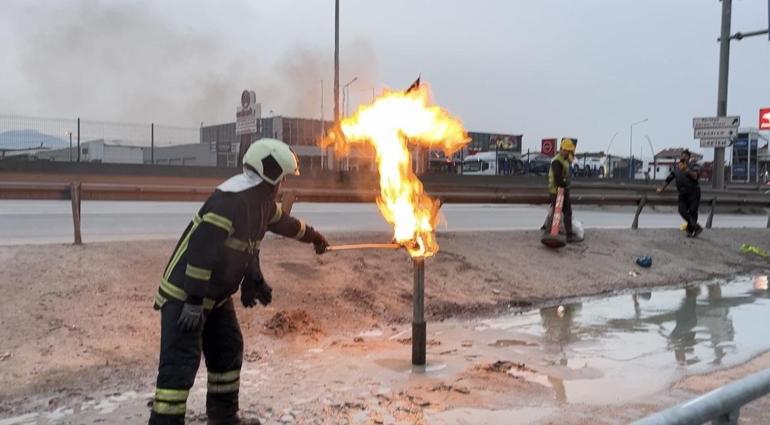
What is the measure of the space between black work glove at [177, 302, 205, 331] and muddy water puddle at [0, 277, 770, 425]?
0.96 metres

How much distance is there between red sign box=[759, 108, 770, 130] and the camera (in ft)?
104

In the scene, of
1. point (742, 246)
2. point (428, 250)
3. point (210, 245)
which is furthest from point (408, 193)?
point (742, 246)

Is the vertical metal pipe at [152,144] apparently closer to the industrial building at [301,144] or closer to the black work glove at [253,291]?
the industrial building at [301,144]

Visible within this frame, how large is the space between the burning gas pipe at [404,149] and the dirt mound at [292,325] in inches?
43.2

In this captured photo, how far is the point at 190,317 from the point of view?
3.90m

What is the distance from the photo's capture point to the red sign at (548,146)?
124 feet

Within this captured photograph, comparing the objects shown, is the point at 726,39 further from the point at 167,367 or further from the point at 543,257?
the point at 167,367

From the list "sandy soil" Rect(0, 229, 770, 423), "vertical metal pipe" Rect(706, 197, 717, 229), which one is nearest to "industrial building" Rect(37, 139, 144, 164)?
"sandy soil" Rect(0, 229, 770, 423)

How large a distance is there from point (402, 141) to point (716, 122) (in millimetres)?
15452

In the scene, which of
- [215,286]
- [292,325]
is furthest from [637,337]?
[215,286]

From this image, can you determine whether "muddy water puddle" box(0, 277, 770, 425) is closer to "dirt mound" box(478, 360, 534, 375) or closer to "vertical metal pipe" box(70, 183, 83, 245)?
"dirt mound" box(478, 360, 534, 375)

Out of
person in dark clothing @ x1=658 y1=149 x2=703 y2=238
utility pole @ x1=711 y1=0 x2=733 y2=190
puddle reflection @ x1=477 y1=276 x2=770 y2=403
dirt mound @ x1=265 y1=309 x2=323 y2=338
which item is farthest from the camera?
utility pole @ x1=711 y1=0 x2=733 y2=190

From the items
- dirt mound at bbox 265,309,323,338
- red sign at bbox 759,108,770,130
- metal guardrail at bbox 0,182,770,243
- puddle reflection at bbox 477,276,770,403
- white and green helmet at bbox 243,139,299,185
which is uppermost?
red sign at bbox 759,108,770,130

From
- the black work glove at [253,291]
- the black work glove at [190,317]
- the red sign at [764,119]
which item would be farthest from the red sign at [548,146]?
the black work glove at [190,317]
